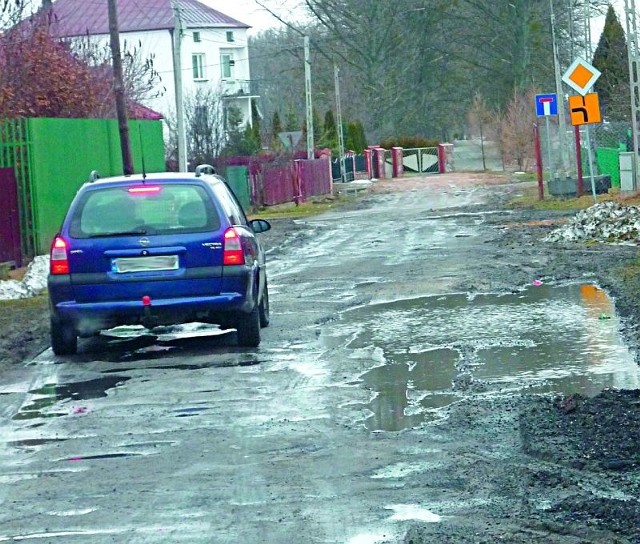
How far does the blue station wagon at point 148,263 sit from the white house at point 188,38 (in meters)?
56.6

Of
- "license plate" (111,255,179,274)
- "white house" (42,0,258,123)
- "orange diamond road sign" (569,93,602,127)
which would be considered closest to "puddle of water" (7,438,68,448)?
"license plate" (111,255,179,274)

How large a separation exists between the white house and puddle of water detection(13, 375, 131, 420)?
57925 millimetres

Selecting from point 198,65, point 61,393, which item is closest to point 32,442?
point 61,393

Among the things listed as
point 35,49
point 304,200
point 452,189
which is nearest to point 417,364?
point 35,49

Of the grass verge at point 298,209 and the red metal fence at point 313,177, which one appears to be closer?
the grass verge at point 298,209

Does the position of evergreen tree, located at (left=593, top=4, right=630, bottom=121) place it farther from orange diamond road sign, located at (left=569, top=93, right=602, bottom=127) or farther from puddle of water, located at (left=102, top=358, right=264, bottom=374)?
puddle of water, located at (left=102, top=358, right=264, bottom=374)

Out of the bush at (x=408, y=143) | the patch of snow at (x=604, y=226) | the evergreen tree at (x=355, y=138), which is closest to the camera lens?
the patch of snow at (x=604, y=226)

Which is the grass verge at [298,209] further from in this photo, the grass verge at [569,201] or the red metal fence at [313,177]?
the grass verge at [569,201]

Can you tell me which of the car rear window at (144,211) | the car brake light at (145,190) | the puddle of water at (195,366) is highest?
the car brake light at (145,190)

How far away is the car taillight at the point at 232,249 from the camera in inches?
428

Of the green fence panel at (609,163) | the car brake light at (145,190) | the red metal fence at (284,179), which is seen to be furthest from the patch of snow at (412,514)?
the red metal fence at (284,179)

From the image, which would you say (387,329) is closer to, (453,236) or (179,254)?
(179,254)

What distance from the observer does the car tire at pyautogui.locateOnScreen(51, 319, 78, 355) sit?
1108 centimetres

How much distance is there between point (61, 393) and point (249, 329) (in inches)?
82.4
